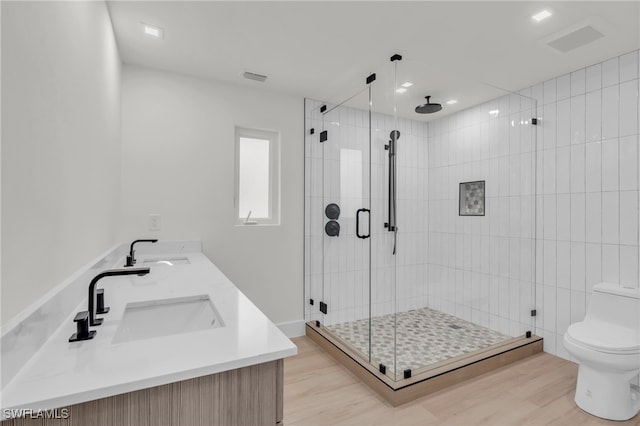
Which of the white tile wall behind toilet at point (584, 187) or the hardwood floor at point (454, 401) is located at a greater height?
the white tile wall behind toilet at point (584, 187)

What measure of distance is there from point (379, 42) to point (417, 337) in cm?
239

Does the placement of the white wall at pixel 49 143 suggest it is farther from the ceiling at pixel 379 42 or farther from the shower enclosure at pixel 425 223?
the shower enclosure at pixel 425 223

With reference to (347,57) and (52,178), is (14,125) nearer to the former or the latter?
(52,178)

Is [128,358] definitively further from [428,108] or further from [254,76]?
[428,108]

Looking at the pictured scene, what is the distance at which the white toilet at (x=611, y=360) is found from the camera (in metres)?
1.88

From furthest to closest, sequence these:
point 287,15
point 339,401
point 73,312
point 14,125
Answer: point 339,401 → point 287,15 → point 73,312 → point 14,125

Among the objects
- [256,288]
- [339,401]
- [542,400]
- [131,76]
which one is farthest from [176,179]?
[542,400]

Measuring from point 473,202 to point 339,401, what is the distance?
82.0 inches

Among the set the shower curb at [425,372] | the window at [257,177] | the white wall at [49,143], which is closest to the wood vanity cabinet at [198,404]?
the white wall at [49,143]

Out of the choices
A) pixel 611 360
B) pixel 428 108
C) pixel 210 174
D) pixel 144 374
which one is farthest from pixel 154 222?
pixel 611 360

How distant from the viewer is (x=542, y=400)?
6.87 feet

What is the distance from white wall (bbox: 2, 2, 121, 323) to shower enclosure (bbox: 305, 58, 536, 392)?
1.86 metres

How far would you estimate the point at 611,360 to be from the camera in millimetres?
1873

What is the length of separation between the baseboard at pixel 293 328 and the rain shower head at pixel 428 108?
2.34m
